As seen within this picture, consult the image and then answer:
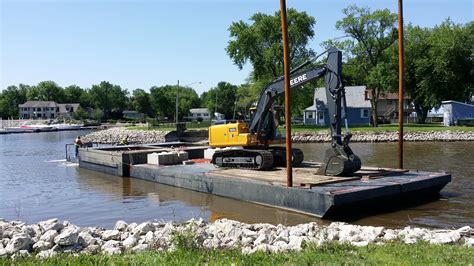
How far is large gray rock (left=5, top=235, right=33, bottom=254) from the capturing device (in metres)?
8.52

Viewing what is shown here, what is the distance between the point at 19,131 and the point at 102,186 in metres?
95.8

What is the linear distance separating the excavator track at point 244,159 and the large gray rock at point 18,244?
10514 mm

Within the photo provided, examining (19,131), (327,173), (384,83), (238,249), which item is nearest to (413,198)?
(327,173)

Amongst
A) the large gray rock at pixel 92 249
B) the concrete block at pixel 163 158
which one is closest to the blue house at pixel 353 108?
the concrete block at pixel 163 158

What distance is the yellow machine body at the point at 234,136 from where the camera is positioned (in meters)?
18.7

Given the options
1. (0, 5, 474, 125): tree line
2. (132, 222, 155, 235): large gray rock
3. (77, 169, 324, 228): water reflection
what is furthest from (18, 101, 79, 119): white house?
(132, 222, 155, 235): large gray rock

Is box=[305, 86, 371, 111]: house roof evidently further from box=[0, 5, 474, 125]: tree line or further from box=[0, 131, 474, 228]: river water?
box=[0, 131, 474, 228]: river water

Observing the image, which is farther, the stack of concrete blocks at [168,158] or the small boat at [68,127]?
the small boat at [68,127]

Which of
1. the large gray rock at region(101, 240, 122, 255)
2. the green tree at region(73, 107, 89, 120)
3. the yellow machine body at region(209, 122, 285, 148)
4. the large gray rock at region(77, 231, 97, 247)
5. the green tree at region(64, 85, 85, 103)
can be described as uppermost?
the green tree at region(64, 85, 85, 103)

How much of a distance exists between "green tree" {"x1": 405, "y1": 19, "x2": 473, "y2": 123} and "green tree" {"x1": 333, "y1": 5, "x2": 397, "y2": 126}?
5.02 meters

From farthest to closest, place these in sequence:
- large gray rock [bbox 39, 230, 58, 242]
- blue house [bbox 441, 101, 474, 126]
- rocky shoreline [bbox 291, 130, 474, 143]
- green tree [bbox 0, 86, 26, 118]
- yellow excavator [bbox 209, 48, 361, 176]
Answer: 1. green tree [bbox 0, 86, 26, 118]
2. blue house [bbox 441, 101, 474, 126]
3. rocky shoreline [bbox 291, 130, 474, 143]
4. yellow excavator [bbox 209, 48, 361, 176]
5. large gray rock [bbox 39, 230, 58, 242]

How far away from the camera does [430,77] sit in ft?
209

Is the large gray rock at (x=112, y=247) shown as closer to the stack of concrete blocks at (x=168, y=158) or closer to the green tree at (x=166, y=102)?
the stack of concrete blocks at (x=168, y=158)

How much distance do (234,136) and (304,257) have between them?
12.0 m
